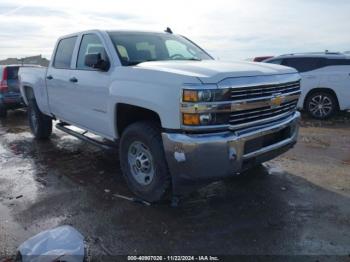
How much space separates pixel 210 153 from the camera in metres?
3.66

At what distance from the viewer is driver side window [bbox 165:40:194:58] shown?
5.41m

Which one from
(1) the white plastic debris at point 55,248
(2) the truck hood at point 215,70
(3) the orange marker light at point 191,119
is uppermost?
(2) the truck hood at point 215,70

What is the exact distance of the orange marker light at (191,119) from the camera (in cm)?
365

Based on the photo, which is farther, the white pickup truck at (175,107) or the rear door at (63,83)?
the rear door at (63,83)

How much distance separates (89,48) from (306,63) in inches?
279

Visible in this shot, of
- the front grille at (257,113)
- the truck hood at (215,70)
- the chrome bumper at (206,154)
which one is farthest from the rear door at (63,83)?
the front grille at (257,113)

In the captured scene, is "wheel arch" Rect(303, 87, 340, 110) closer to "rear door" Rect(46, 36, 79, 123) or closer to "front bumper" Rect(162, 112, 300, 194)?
"rear door" Rect(46, 36, 79, 123)

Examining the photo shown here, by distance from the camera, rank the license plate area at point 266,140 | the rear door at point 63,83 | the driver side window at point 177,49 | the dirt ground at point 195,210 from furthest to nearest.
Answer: the rear door at point 63,83 → the driver side window at point 177,49 → the license plate area at point 266,140 → the dirt ground at point 195,210

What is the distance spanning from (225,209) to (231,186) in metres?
0.71

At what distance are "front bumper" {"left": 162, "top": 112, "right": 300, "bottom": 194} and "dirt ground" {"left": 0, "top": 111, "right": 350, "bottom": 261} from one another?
560mm

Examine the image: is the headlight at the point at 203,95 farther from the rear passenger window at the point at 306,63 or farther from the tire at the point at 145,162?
the rear passenger window at the point at 306,63

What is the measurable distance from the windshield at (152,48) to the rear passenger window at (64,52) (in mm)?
1223

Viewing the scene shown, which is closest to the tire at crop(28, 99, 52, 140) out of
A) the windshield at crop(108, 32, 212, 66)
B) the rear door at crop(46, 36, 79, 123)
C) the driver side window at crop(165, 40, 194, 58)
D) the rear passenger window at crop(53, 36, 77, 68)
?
the rear door at crop(46, 36, 79, 123)

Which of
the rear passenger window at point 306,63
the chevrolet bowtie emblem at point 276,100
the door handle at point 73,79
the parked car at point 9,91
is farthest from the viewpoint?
the parked car at point 9,91
